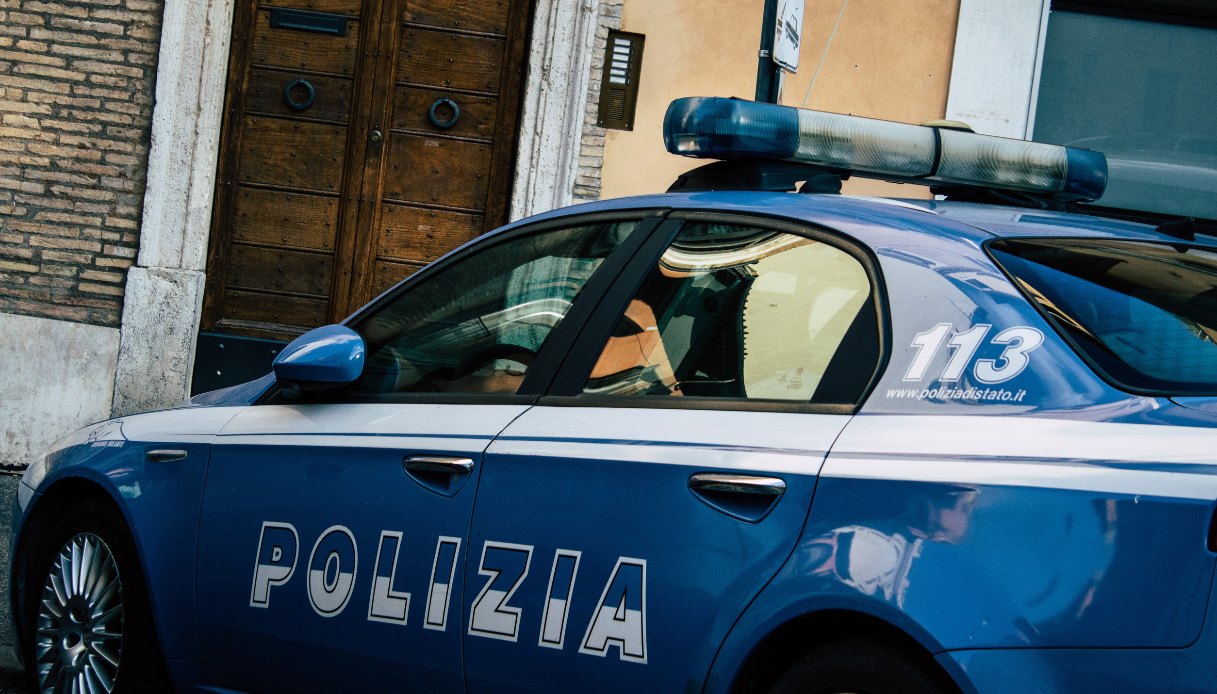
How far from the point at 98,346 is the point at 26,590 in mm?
5137

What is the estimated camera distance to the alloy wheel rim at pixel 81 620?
12.4 feet

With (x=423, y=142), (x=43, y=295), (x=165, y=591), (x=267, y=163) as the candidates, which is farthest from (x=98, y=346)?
(x=165, y=591)

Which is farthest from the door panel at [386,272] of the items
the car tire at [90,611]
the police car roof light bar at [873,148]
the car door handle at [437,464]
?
the car door handle at [437,464]

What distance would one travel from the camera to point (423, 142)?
30.5 feet

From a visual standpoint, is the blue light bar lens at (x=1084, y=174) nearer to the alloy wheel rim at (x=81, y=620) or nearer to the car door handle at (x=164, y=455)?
the car door handle at (x=164, y=455)

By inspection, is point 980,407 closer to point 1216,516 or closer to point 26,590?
point 1216,516

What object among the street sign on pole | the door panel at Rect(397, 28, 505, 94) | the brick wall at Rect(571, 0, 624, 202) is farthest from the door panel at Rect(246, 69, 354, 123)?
the street sign on pole

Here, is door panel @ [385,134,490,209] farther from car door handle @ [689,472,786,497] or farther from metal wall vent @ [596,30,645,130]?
car door handle @ [689,472,786,497]

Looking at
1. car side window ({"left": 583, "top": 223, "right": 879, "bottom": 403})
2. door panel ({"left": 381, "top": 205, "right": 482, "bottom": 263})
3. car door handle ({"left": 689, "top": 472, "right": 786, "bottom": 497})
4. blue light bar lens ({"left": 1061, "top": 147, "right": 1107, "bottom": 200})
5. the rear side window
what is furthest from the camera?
door panel ({"left": 381, "top": 205, "right": 482, "bottom": 263})

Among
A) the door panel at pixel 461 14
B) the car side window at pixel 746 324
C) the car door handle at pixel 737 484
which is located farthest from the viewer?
the door panel at pixel 461 14

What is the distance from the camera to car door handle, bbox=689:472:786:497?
7.89 ft

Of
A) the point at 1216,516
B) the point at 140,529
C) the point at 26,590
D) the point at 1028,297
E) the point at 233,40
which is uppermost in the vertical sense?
the point at 233,40

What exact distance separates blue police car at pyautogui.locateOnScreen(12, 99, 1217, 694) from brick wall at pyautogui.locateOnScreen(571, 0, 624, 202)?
5267 millimetres

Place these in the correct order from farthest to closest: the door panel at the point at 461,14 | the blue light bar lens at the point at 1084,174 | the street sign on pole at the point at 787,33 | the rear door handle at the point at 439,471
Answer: the door panel at the point at 461,14 < the street sign on pole at the point at 787,33 < the blue light bar lens at the point at 1084,174 < the rear door handle at the point at 439,471
